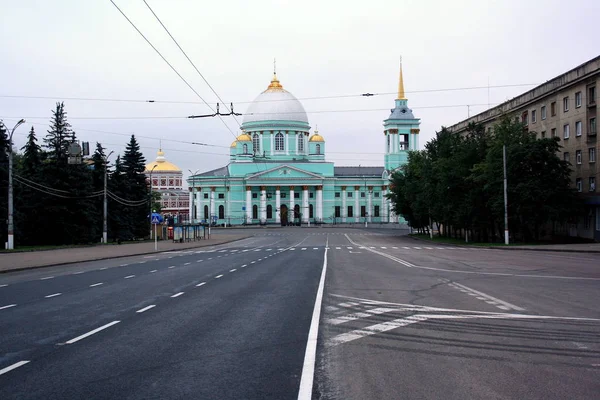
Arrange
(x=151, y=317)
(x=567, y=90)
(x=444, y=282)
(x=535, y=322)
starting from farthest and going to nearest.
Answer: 1. (x=567, y=90)
2. (x=444, y=282)
3. (x=151, y=317)
4. (x=535, y=322)

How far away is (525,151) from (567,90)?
28.1ft

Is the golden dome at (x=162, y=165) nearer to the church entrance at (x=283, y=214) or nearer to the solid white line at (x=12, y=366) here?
the church entrance at (x=283, y=214)

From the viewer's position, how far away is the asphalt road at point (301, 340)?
6.85 meters

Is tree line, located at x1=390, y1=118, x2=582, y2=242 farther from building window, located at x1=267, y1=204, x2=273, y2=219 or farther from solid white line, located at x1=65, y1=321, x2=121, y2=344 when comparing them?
building window, located at x1=267, y1=204, x2=273, y2=219

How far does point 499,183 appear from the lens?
47.6 m

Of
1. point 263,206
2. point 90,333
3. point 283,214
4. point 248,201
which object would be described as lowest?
point 90,333

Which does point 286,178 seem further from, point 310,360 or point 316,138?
point 310,360

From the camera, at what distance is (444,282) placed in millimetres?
19062

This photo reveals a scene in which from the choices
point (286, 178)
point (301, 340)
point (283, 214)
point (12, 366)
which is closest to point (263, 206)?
point (283, 214)

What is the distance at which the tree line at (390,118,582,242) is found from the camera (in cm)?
4550

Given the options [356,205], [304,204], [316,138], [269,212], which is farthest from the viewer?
[316,138]

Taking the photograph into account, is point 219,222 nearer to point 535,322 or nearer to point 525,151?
point 525,151

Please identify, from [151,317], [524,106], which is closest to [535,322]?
[151,317]

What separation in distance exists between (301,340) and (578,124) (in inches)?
1793
